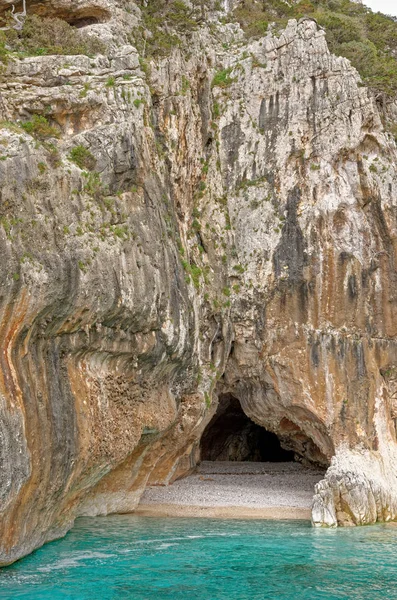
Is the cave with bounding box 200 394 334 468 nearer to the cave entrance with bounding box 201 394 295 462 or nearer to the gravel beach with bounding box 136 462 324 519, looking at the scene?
the cave entrance with bounding box 201 394 295 462

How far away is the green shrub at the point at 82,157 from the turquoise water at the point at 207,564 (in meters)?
12.6

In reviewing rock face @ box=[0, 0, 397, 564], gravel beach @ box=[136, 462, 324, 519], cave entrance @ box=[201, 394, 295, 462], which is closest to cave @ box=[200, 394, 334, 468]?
cave entrance @ box=[201, 394, 295, 462]

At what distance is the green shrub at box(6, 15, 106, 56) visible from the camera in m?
24.9

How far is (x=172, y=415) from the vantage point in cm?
2553

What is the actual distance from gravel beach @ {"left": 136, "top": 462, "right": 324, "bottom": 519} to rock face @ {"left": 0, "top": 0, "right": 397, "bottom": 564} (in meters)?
1.29

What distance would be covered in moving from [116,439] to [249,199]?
13909 mm

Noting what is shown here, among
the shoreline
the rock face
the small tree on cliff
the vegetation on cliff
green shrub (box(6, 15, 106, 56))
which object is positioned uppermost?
the vegetation on cliff

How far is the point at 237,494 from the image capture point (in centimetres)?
2844

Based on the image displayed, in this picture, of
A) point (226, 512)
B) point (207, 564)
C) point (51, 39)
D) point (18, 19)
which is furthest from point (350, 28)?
point (207, 564)

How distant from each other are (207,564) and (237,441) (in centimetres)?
2626

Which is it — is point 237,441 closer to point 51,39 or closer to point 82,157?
point 82,157

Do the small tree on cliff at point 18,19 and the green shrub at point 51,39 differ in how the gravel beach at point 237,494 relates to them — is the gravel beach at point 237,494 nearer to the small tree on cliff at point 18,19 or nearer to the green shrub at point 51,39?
the green shrub at point 51,39

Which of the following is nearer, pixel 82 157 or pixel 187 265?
pixel 82 157

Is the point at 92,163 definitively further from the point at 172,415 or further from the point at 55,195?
the point at 172,415
